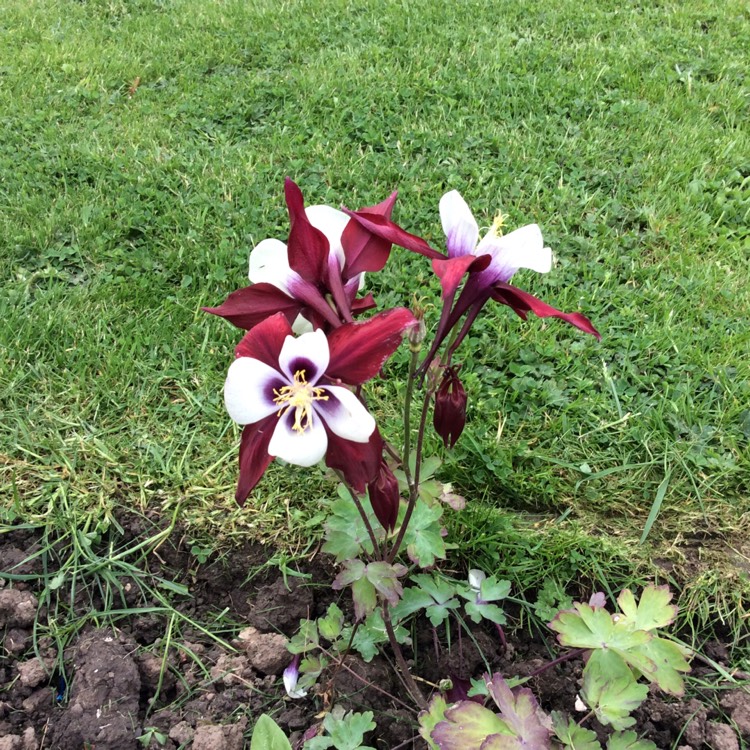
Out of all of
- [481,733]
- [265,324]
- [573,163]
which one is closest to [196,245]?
[573,163]

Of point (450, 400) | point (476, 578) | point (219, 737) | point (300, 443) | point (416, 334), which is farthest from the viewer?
point (476, 578)

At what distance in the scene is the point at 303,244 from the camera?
1091 millimetres

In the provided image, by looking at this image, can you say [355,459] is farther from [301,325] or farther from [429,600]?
[429,600]

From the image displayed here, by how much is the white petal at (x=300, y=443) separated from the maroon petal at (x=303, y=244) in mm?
230

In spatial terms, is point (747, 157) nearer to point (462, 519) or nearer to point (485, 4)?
point (485, 4)

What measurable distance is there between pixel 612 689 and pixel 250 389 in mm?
917

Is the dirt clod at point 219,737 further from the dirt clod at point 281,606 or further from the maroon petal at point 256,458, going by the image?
the maroon petal at point 256,458

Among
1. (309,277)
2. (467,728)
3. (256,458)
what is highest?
(309,277)

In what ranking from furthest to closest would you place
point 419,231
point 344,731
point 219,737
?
point 419,231 → point 219,737 → point 344,731

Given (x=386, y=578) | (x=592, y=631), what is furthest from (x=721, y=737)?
(x=386, y=578)

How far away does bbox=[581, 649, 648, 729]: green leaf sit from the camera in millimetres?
1358

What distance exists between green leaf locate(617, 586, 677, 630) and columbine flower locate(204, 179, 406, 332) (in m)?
0.84

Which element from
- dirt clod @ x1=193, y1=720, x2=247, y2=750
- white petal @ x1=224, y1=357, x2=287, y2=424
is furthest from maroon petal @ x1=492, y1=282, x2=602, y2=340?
dirt clod @ x1=193, y1=720, x2=247, y2=750

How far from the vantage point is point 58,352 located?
2449 mm
